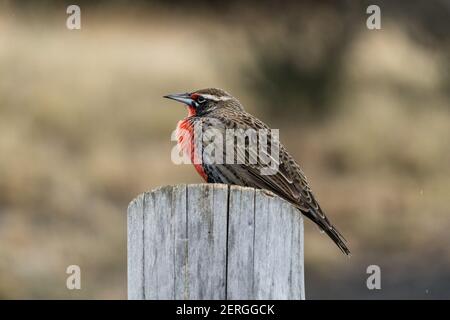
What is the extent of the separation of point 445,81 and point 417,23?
1.17 metres

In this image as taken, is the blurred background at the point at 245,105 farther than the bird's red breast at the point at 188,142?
Yes

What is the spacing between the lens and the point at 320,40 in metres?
15.7

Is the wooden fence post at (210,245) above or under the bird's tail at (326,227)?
under

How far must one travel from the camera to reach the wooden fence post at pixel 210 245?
15.0 feet

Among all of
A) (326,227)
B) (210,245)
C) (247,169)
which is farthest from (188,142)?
(210,245)

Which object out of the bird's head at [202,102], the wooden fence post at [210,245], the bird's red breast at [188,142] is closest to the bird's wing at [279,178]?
the bird's red breast at [188,142]

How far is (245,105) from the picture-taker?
13.7m

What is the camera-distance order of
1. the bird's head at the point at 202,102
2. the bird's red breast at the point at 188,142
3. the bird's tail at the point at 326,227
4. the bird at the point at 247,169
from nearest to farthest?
1. the bird's tail at the point at 326,227
2. the bird at the point at 247,169
3. the bird's red breast at the point at 188,142
4. the bird's head at the point at 202,102

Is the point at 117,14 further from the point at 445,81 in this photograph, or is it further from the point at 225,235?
the point at 225,235

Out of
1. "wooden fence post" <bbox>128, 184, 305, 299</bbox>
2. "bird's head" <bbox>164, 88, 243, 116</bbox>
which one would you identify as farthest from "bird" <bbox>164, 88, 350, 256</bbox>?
"wooden fence post" <bbox>128, 184, 305, 299</bbox>

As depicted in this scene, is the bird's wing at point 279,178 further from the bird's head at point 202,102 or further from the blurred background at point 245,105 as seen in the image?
the blurred background at point 245,105

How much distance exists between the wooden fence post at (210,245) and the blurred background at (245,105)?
21.3 ft

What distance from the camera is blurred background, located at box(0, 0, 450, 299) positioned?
12227 millimetres

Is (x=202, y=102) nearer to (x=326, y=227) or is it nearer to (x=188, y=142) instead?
(x=188, y=142)
